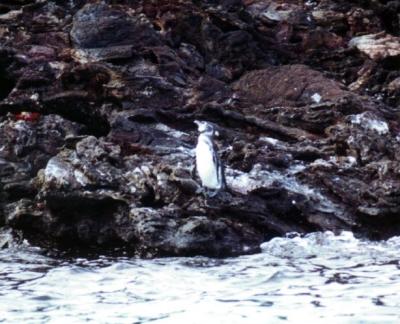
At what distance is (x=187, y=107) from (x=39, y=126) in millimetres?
2423

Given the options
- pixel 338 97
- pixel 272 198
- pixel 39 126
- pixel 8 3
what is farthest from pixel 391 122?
pixel 8 3

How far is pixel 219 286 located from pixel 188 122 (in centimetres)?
472

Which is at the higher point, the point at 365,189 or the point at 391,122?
the point at 391,122

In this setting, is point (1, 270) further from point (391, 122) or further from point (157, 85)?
point (391, 122)

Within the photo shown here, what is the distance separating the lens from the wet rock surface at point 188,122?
35.8 feet

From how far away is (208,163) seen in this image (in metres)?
11.0

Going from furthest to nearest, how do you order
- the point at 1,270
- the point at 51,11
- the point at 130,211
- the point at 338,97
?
1. the point at 51,11
2. the point at 338,97
3. the point at 130,211
4. the point at 1,270

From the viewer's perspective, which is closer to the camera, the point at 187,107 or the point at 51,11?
the point at 187,107

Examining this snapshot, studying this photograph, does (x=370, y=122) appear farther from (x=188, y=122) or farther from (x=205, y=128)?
(x=188, y=122)

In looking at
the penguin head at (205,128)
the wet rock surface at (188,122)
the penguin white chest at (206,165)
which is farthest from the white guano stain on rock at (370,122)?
the penguin white chest at (206,165)

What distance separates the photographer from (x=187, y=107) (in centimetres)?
1346

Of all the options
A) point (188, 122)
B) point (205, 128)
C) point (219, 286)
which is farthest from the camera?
Result: point (188, 122)

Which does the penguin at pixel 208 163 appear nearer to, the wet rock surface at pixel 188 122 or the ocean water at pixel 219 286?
the wet rock surface at pixel 188 122

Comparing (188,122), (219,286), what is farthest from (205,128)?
(219,286)
